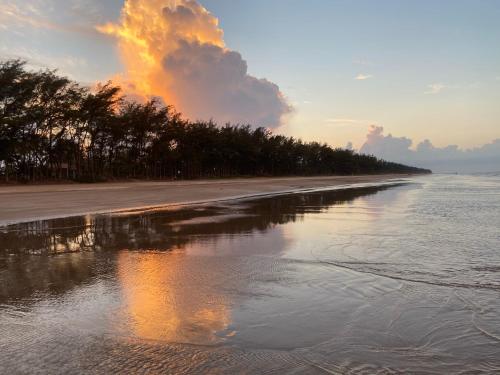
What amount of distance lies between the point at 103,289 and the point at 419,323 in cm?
363

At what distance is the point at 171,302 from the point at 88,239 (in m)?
5.24

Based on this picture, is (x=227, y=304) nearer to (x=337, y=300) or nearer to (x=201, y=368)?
(x=337, y=300)

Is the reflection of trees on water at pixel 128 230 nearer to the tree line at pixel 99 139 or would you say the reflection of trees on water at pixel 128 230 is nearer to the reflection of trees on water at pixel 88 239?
the reflection of trees on water at pixel 88 239

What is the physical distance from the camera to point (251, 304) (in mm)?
4840

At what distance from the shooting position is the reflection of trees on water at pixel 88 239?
602cm

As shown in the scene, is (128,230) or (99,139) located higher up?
(99,139)

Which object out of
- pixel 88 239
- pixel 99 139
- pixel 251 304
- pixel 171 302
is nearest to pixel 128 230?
pixel 88 239

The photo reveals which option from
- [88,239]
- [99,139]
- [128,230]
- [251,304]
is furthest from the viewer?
[99,139]

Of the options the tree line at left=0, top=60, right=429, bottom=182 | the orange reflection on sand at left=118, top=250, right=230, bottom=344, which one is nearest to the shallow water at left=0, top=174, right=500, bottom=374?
the orange reflection on sand at left=118, top=250, right=230, bottom=344

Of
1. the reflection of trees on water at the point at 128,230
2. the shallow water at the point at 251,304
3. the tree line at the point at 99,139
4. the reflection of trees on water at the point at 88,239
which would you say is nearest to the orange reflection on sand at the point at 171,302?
the shallow water at the point at 251,304

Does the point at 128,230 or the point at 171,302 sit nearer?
the point at 171,302

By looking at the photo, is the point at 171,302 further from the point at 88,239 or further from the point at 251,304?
the point at 88,239

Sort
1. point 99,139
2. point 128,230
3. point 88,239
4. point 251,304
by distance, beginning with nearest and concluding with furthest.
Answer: point 251,304
point 88,239
point 128,230
point 99,139

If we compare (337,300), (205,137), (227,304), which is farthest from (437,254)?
(205,137)
